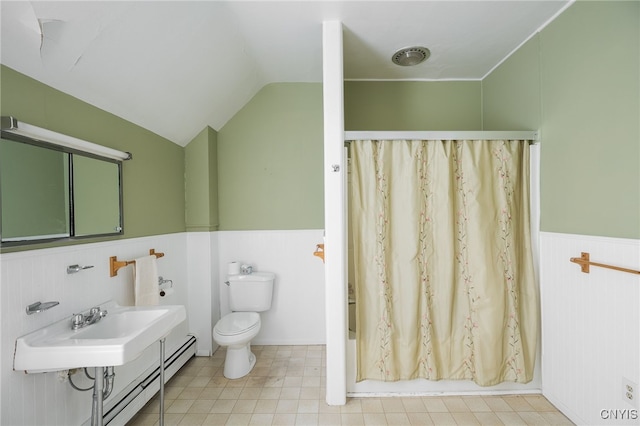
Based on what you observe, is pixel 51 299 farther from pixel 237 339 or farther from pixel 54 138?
pixel 237 339

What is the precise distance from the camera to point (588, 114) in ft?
5.19

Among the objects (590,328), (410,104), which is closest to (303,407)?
(590,328)

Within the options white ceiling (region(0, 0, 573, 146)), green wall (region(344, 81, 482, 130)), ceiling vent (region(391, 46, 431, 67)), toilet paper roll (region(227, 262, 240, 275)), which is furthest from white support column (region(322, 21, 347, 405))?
toilet paper roll (region(227, 262, 240, 275))

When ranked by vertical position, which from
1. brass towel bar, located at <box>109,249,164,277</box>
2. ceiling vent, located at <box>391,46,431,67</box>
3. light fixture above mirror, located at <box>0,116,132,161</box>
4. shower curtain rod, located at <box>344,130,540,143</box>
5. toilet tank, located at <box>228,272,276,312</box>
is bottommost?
toilet tank, located at <box>228,272,276,312</box>

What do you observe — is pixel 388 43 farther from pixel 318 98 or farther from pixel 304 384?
pixel 304 384

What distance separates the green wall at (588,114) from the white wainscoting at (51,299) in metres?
2.67

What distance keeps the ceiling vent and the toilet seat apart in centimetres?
230

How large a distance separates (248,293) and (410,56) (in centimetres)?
231

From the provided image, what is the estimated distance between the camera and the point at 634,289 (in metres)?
1.38

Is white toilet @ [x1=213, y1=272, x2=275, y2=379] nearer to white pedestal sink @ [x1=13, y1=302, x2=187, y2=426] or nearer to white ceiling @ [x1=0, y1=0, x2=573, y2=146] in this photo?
white pedestal sink @ [x1=13, y1=302, x2=187, y2=426]

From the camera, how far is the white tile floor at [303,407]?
69.1 inches

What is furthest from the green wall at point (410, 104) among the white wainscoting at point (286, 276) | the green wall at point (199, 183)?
the green wall at point (199, 183)

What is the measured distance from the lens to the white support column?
6.05 feet

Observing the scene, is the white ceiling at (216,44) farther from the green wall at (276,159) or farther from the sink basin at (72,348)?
the sink basin at (72,348)
